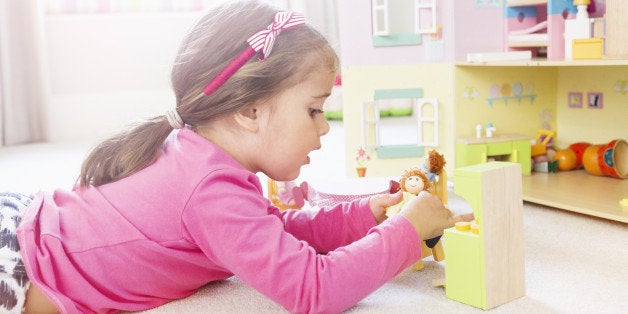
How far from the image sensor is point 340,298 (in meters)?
0.82

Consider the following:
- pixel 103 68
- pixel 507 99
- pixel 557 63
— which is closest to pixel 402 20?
pixel 507 99

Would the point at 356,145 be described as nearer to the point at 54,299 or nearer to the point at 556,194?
the point at 556,194

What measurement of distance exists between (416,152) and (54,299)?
1.07 metres

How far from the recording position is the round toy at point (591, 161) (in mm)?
1643

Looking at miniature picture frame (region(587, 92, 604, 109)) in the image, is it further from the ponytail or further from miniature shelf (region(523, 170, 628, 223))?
the ponytail

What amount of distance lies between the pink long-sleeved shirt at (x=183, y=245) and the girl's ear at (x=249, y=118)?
0.05 m

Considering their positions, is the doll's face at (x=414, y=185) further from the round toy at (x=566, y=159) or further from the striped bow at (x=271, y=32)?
the round toy at (x=566, y=159)

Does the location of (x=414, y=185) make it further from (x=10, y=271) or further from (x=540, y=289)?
(x=10, y=271)

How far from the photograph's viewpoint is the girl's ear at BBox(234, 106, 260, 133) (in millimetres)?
892

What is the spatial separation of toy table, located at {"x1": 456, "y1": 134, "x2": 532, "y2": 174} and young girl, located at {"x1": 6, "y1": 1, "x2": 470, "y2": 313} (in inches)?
27.5

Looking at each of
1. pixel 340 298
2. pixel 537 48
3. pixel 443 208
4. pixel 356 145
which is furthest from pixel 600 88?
pixel 340 298

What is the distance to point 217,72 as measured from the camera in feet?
2.87

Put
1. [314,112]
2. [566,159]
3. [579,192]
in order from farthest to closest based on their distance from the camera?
[566,159] → [579,192] → [314,112]

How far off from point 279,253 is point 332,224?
247 millimetres
